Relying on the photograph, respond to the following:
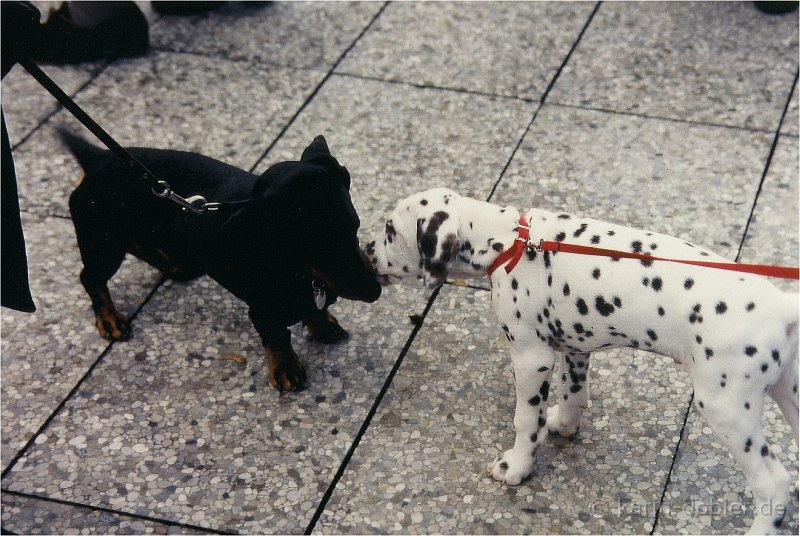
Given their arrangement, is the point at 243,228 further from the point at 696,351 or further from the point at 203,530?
the point at 696,351

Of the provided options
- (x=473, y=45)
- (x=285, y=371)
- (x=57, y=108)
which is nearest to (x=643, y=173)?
(x=473, y=45)

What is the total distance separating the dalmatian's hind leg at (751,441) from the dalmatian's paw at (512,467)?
896 mm

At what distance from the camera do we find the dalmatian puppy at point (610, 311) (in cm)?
315

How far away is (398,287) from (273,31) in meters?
3.30

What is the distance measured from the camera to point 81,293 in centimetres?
526

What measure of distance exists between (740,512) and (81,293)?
3.77m

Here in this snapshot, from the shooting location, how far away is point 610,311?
3.37 m

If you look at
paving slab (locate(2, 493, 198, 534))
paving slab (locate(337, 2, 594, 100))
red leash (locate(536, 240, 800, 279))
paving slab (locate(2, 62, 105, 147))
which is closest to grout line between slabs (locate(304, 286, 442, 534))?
paving slab (locate(2, 493, 198, 534))

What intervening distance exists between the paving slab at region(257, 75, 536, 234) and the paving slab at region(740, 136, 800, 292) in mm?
1623

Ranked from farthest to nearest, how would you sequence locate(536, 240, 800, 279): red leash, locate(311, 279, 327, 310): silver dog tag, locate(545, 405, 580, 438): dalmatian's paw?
1. locate(311, 279, 327, 310): silver dog tag
2. locate(545, 405, 580, 438): dalmatian's paw
3. locate(536, 240, 800, 279): red leash

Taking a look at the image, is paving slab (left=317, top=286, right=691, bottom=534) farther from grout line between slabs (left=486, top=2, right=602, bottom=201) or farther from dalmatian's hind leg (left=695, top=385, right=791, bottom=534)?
grout line between slabs (left=486, top=2, right=602, bottom=201)

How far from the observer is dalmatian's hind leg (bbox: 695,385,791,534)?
127 inches

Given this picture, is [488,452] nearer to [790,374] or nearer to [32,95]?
[790,374]

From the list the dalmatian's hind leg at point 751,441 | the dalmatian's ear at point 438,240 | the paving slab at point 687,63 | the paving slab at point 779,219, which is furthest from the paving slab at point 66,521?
the paving slab at point 687,63
